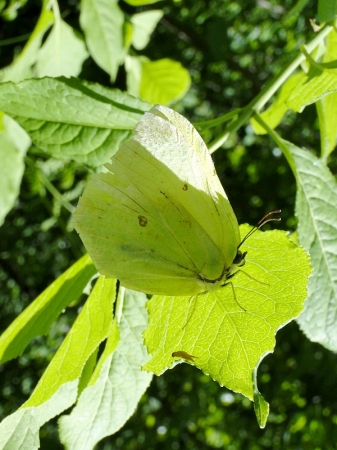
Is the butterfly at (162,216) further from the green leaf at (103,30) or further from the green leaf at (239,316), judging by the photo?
the green leaf at (103,30)

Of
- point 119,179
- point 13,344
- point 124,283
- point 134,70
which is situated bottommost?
point 134,70

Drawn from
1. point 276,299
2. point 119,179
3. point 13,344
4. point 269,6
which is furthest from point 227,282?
point 269,6

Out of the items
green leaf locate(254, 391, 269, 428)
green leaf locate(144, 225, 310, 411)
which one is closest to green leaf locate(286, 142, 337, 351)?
green leaf locate(144, 225, 310, 411)

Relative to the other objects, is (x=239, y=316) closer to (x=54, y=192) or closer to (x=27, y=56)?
(x=27, y=56)

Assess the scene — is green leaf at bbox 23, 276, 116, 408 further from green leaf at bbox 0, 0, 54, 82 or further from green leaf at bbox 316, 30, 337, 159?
green leaf at bbox 0, 0, 54, 82

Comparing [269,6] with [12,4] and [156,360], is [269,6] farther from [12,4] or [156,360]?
[156,360]

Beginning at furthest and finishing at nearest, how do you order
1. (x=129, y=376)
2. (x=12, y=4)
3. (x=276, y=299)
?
1. (x=12, y=4)
2. (x=129, y=376)
3. (x=276, y=299)

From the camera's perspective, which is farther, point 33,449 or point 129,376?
point 129,376
